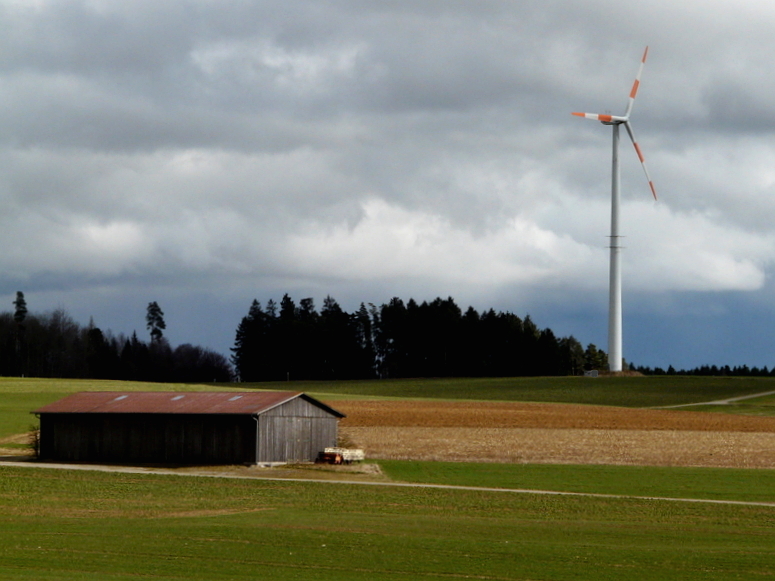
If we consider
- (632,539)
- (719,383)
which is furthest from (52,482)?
(719,383)

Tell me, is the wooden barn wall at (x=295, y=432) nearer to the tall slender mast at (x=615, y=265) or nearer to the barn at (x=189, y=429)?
the barn at (x=189, y=429)

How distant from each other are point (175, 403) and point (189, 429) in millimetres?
2817

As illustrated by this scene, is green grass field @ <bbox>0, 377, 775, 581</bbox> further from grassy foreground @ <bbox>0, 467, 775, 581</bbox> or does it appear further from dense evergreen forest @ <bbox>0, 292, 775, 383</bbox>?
dense evergreen forest @ <bbox>0, 292, 775, 383</bbox>

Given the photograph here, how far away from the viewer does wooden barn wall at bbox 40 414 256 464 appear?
2115 inches

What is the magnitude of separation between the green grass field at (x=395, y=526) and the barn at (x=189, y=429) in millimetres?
5709

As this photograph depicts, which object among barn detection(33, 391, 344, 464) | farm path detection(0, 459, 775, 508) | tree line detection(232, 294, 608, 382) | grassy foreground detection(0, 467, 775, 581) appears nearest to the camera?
grassy foreground detection(0, 467, 775, 581)

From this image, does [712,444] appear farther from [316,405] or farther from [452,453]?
[316,405]

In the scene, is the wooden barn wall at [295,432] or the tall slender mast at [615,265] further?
the tall slender mast at [615,265]

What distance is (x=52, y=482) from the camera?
43188mm

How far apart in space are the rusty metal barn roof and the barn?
5 centimetres

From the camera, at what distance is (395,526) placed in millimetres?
29891

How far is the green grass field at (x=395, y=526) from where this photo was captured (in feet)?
73.3

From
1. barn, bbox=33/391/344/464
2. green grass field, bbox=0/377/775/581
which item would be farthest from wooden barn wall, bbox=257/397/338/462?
green grass field, bbox=0/377/775/581

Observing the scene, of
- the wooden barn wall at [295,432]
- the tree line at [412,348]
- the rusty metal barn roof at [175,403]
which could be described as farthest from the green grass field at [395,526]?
the tree line at [412,348]
